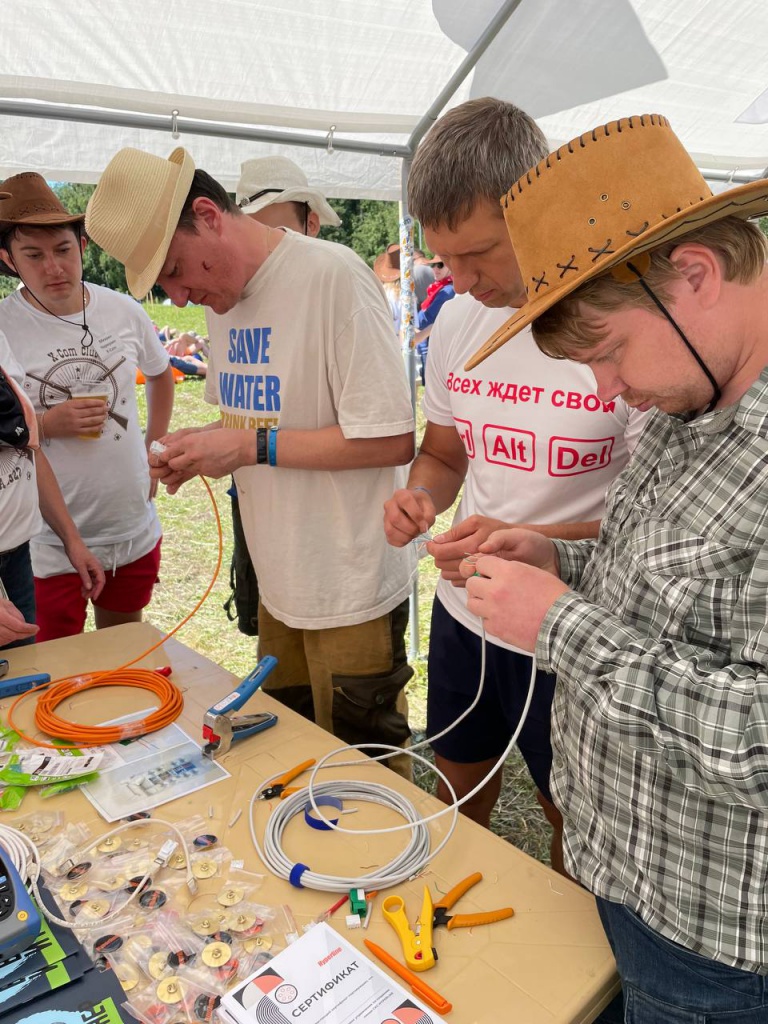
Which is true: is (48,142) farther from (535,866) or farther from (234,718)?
(535,866)

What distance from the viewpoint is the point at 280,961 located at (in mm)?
994

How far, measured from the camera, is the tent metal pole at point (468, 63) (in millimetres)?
2660

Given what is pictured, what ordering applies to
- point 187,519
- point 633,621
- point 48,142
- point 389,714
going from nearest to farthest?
point 633,621 → point 389,714 → point 48,142 → point 187,519

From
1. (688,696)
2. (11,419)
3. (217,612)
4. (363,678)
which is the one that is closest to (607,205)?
(688,696)

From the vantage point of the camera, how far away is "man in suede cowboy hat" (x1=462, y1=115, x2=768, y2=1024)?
829 mm

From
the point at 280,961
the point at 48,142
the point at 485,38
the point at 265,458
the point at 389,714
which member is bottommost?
the point at 389,714

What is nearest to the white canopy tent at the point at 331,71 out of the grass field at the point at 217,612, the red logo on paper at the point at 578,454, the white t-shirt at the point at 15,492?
the white t-shirt at the point at 15,492

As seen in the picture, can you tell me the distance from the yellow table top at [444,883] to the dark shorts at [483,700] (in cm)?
46

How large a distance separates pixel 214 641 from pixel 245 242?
3.06 m

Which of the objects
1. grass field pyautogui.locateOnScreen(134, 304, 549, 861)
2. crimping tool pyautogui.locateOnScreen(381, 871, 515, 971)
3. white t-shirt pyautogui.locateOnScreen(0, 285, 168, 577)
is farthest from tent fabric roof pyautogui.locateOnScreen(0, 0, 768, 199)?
crimping tool pyautogui.locateOnScreen(381, 871, 515, 971)

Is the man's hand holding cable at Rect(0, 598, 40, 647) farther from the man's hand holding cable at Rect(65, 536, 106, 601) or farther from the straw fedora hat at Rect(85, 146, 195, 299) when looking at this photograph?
the straw fedora hat at Rect(85, 146, 195, 299)

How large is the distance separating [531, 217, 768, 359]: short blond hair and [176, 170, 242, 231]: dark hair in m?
1.24

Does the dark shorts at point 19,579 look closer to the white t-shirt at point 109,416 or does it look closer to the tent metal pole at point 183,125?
the white t-shirt at point 109,416

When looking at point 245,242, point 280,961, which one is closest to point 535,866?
point 280,961
